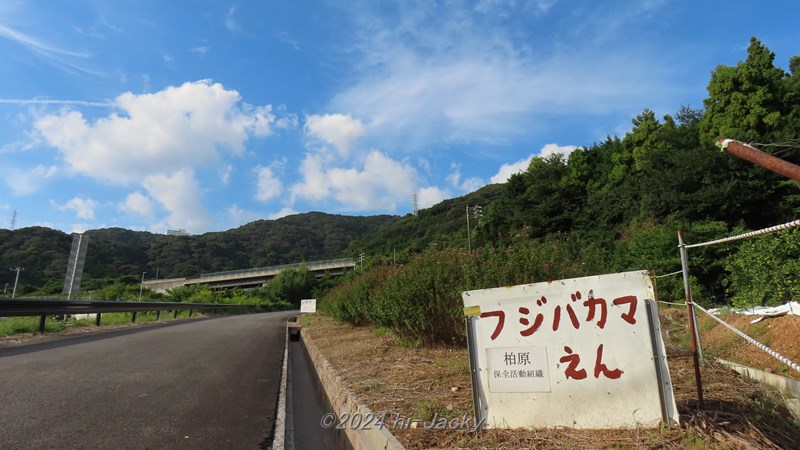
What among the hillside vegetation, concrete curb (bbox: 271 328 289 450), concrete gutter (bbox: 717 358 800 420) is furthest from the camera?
the hillside vegetation

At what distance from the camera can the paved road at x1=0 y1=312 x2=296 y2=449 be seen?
4.38m

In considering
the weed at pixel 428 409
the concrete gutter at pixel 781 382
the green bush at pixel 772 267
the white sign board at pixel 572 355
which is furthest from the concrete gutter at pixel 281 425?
the green bush at pixel 772 267

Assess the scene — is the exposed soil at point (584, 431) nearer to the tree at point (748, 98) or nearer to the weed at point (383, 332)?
the weed at point (383, 332)

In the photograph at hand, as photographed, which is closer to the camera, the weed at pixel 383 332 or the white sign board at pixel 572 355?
the white sign board at pixel 572 355

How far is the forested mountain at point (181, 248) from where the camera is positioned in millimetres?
70625

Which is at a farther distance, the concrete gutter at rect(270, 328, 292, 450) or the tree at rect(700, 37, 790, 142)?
the tree at rect(700, 37, 790, 142)

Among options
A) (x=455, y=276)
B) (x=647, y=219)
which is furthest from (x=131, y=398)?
(x=647, y=219)

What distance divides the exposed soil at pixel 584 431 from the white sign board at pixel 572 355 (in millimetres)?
143

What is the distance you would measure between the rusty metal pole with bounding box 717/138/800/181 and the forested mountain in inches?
3115

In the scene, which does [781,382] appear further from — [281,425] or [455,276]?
[281,425]

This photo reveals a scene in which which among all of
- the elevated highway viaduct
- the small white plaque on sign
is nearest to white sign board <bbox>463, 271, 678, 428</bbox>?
the small white plaque on sign

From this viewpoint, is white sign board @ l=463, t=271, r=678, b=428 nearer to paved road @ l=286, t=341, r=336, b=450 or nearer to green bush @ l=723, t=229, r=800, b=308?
paved road @ l=286, t=341, r=336, b=450

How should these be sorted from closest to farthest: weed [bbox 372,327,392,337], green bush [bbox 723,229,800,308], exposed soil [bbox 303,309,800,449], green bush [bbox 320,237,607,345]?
exposed soil [bbox 303,309,800,449] → green bush [bbox 320,237,607,345] → green bush [bbox 723,229,800,308] → weed [bbox 372,327,392,337]

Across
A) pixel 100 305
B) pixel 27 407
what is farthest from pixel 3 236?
pixel 27 407
